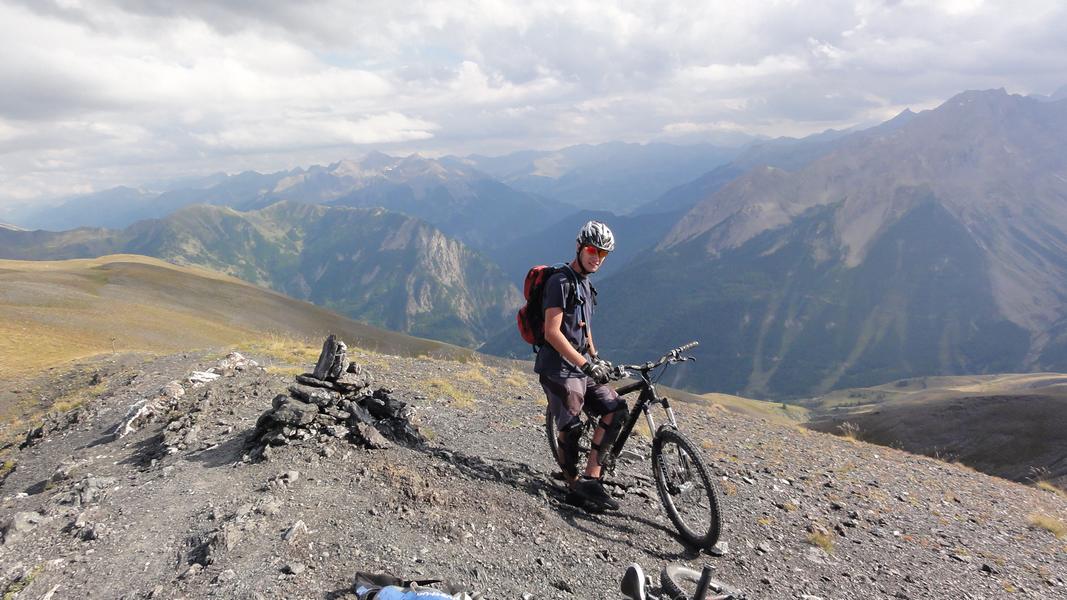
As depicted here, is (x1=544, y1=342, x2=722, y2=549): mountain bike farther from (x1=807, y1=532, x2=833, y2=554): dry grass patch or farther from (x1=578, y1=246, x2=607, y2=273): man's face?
(x1=807, y1=532, x2=833, y2=554): dry grass patch

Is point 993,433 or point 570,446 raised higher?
point 570,446

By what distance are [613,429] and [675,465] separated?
980 mm

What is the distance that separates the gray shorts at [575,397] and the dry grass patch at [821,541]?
3735 millimetres

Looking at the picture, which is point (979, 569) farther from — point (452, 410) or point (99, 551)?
point (99, 551)

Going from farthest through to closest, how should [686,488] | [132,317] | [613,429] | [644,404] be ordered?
1. [132,317]
2. [613,429]
3. [644,404]
4. [686,488]

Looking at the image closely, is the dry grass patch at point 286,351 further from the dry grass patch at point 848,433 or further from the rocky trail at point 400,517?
the dry grass patch at point 848,433

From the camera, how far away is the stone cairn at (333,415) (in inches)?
332

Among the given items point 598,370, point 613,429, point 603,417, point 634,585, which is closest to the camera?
point 634,585

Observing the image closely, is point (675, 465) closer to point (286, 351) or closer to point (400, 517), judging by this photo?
point (400, 517)

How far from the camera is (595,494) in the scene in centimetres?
766

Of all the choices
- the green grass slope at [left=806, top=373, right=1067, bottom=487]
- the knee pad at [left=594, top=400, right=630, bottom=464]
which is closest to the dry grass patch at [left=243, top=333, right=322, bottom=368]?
the knee pad at [left=594, top=400, right=630, bottom=464]

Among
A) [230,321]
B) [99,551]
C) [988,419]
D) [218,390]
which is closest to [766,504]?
[99,551]

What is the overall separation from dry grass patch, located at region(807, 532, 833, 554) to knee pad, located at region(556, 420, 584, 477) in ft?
12.2

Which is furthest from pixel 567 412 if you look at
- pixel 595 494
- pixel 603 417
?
pixel 595 494
